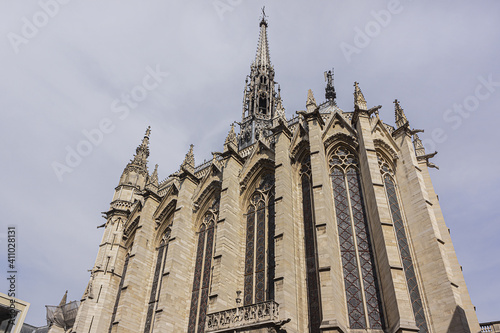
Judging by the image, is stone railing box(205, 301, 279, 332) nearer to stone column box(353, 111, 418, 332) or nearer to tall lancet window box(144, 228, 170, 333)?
stone column box(353, 111, 418, 332)

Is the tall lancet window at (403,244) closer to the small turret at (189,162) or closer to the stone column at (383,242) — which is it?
the stone column at (383,242)

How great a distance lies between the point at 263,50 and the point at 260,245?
2601cm

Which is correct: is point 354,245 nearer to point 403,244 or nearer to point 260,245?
point 403,244

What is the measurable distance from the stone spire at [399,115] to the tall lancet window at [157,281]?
48.6ft

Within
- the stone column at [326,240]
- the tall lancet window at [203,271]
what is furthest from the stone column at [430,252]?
the tall lancet window at [203,271]

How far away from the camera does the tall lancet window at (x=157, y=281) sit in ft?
66.3

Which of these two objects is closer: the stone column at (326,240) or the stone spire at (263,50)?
the stone column at (326,240)

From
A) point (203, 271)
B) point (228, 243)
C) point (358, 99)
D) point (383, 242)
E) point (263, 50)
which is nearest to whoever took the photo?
point (383, 242)

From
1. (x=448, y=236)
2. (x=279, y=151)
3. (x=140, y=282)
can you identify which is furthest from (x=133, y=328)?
(x=448, y=236)

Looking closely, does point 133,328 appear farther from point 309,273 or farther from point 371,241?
point 371,241

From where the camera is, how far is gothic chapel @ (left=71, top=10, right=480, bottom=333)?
13.6 m

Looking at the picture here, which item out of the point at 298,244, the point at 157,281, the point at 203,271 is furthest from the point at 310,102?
the point at 157,281

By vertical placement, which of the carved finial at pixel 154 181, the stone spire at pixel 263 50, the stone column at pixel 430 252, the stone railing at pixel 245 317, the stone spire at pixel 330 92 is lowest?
the stone railing at pixel 245 317

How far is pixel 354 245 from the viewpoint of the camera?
15430 mm
